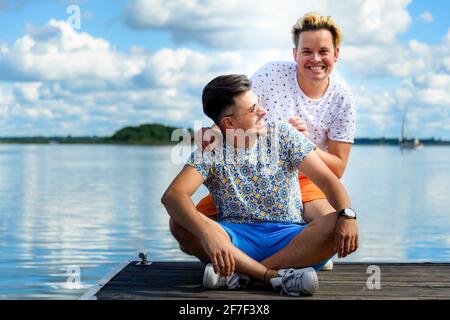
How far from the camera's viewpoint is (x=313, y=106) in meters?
4.85

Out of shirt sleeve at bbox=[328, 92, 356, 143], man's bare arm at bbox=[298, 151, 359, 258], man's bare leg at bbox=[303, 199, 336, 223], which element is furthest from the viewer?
shirt sleeve at bbox=[328, 92, 356, 143]

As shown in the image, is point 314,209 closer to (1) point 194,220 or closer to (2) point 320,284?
(2) point 320,284

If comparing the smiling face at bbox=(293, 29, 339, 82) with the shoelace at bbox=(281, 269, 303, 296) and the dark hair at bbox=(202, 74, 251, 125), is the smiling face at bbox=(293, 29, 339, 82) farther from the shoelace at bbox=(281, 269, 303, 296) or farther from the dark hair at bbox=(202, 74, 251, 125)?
the shoelace at bbox=(281, 269, 303, 296)

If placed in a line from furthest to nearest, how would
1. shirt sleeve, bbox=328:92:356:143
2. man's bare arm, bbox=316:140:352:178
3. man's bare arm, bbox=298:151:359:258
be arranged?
shirt sleeve, bbox=328:92:356:143
man's bare arm, bbox=316:140:352:178
man's bare arm, bbox=298:151:359:258

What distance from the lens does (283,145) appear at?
4.25 metres

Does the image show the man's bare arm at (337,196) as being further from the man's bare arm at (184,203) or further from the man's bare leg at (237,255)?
the man's bare arm at (184,203)

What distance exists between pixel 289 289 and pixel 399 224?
1004 cm

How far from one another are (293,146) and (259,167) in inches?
8.6

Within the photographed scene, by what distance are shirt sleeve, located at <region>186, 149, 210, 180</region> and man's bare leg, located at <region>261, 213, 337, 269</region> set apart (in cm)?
60

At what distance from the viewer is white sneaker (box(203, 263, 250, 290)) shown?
4.24m

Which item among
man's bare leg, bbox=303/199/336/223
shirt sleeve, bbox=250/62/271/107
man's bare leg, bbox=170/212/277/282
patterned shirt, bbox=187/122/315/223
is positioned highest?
shirt sleeve, bbox=250/62/271/107

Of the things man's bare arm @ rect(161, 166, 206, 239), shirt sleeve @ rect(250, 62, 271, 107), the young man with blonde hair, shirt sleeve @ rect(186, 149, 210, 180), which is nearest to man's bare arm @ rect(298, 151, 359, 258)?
the young man with blonde hair

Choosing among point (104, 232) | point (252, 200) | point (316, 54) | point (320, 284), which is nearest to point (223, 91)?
point (252, 200)
